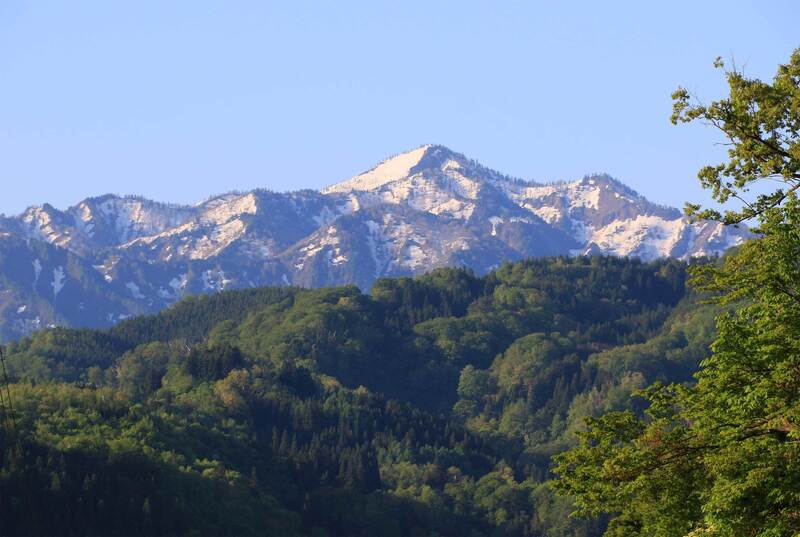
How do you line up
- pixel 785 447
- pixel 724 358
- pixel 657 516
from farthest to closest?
pixel 657 516 < pixel 724 358 < pixel 785 447

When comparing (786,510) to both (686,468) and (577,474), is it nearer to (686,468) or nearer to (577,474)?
(686,468)

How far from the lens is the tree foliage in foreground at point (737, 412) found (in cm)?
5103

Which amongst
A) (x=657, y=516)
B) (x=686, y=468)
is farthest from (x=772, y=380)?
(x=657, y=516)

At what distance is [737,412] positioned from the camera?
53344mm

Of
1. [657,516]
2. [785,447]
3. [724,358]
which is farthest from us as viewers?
[657,516]

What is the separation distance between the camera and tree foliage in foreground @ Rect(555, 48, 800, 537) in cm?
5103

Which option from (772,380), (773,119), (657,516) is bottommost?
(657,516)

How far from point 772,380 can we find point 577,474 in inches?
413

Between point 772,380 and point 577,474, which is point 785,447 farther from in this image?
point 577,474

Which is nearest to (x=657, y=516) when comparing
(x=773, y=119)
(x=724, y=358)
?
(x=724, y=358)

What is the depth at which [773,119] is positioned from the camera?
5634 cm

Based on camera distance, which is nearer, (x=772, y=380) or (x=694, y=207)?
(x=772, y=380)

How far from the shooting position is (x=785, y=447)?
50.3m

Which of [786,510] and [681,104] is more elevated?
[681,104]
